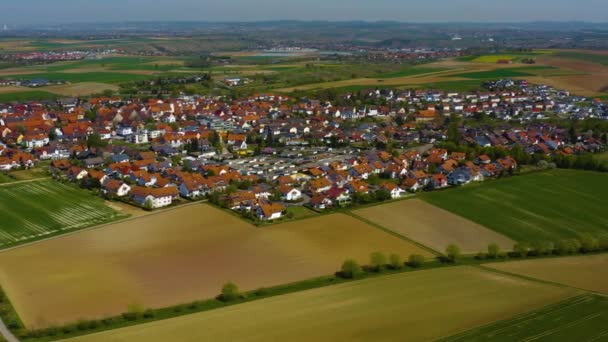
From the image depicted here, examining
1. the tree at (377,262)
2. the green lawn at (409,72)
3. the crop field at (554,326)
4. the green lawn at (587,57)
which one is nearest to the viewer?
the crop field at (554,326)

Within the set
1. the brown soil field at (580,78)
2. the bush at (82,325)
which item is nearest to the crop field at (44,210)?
the bush at (82,325)

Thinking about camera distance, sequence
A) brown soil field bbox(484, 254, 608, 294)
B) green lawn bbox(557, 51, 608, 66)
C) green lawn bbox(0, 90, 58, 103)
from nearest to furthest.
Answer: brown soil field bbox(484, 254, 608, 294) < green lawn bbox(0, 90, 58, 103) < green lawn bbox(557, 51, 608, 66)

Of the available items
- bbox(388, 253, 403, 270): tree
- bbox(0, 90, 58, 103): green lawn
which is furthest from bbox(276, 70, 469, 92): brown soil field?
bbox(388, 253, 403, 270): tree

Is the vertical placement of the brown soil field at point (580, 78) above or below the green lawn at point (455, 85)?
above

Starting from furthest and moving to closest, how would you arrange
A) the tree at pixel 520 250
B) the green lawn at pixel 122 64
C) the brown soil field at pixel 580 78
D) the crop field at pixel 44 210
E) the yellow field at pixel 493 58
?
the yellow field at pixel 493 58, the green lawn at pixel 122 64, the brown soil field at pixel 580 78, the crop field at pixel 44 210, the tree at pixel 520 250

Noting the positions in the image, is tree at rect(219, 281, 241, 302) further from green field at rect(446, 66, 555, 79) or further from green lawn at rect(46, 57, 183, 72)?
green lawn at rect(46, 57, 183, 72)

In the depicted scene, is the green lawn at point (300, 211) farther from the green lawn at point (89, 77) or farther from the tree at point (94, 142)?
the green lawn at point (89, 77)
